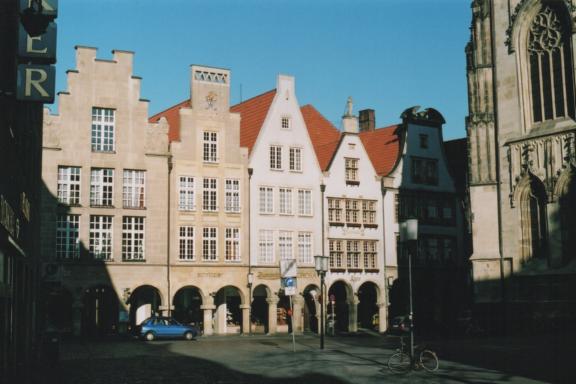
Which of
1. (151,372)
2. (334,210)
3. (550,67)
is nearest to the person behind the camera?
(151,372)

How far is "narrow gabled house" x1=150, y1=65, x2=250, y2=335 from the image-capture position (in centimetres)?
4694

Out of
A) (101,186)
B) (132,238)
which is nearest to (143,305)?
(132,238)

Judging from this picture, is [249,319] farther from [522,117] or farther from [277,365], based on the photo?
[277,365]

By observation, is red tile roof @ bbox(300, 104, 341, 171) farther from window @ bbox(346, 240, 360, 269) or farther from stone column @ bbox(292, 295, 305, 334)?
stone column @ bbox(292, 295, 305, 334)

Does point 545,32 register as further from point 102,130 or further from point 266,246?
point 102,130

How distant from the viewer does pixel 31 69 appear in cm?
1625

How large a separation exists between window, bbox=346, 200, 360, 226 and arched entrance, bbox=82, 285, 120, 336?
15916mm

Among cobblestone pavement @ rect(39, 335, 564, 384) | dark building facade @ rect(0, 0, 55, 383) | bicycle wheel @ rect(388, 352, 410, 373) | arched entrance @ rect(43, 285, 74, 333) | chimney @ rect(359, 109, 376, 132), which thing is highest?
chimney @ rect(359, 109, 376, 132)

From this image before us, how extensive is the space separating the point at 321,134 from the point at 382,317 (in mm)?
13621

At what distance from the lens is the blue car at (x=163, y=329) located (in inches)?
1612

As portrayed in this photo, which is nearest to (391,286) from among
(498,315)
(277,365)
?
(498,315)

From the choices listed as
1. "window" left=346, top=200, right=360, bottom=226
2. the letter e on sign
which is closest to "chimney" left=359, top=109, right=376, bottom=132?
"window" left=346, top=200, right=360, bottom=226

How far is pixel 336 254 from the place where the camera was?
52594 mm

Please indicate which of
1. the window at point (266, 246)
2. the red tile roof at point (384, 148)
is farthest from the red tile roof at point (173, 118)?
the red tile roof at point (384, 148)
